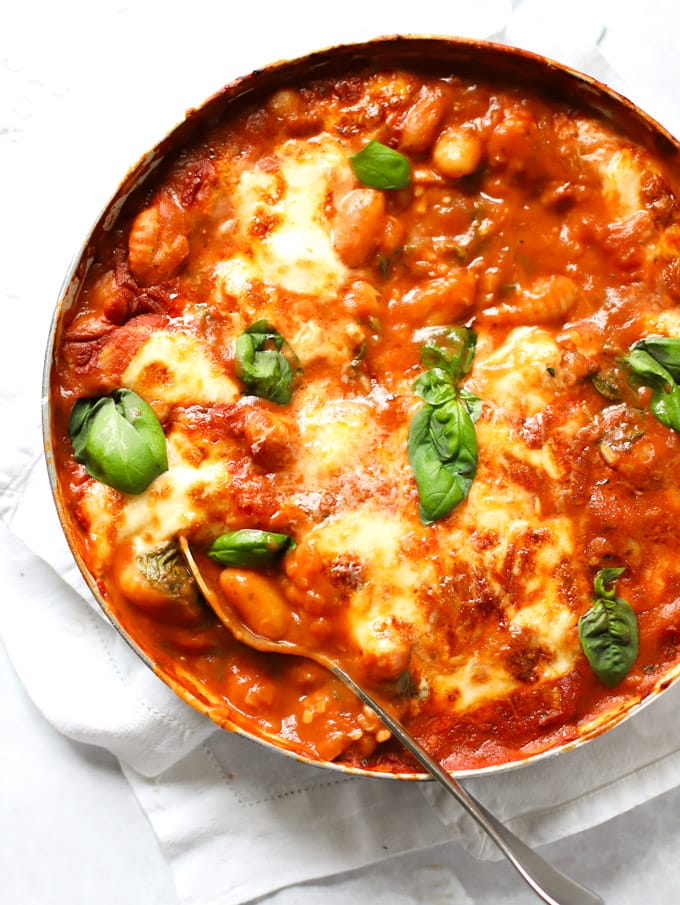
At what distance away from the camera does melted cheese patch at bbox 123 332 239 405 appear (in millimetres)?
2500

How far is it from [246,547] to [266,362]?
497 mm

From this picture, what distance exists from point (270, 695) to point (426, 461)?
772mm

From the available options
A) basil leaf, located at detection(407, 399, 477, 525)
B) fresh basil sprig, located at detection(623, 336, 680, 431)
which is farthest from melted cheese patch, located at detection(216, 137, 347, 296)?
fresh basil sprig, located at detection(623, 336, 680, 431)

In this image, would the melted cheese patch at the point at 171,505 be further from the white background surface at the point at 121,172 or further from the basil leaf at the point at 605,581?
the basil leaf at the point at 605,581

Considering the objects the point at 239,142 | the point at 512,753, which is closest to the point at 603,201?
the point at 239,142

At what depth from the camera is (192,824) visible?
3037 mm

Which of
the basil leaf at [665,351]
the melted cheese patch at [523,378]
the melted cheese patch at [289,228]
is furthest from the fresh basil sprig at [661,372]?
the melted cheese patch at [289,228]

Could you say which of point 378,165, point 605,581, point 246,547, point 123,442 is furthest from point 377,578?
point 378,165

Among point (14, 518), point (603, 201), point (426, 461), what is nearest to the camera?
point (426, 461)

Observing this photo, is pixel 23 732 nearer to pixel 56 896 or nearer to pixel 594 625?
pixel 56 896

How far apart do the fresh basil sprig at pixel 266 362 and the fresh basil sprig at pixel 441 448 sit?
37 centimetres

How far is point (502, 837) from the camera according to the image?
2.69 metres

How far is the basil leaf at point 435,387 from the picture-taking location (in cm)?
251

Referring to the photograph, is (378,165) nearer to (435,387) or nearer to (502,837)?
(435,387)
